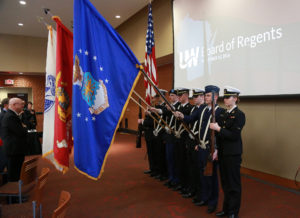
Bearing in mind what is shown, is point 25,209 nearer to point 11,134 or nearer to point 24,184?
point 24,184

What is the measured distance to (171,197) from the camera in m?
3.56

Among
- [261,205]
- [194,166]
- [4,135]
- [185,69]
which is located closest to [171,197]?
[194,166]

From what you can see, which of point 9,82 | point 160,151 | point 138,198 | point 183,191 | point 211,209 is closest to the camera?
point 211,209

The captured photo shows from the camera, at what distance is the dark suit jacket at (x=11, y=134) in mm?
3400

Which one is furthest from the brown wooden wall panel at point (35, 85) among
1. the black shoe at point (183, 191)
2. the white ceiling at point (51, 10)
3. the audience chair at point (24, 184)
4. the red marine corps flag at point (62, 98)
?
the red marine corps flag at point (62, 98)

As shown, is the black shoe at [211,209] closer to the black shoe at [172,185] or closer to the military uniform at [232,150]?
the military uniform at [232,150]

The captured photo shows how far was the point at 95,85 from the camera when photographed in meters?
2.00

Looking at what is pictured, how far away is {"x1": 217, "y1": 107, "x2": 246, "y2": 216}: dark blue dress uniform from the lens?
263cm

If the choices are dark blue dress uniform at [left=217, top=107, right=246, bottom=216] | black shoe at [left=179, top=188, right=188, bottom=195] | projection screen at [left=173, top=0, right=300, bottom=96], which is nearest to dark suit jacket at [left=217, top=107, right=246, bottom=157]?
dark blue dress uniform at [left=217, top=107, right=246, bottom=216]

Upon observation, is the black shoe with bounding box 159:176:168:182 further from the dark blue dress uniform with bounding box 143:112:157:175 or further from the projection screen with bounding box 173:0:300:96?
the projection screen with bounding box 173:0:300:96

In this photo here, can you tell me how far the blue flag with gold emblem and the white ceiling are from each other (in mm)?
6466

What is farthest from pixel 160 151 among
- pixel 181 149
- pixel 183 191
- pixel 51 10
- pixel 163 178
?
pixel 51 10

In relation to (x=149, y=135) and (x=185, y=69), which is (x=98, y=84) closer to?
(x=149, y=135)

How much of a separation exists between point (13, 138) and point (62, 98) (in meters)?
1.59
